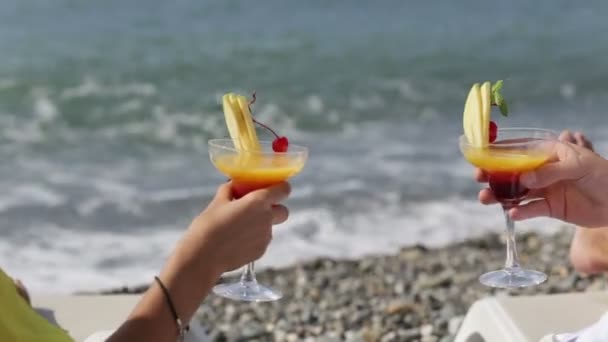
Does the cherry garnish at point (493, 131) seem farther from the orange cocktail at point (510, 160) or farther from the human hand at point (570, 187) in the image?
the human hand at point (570, 187)

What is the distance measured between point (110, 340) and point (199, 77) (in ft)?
48.3

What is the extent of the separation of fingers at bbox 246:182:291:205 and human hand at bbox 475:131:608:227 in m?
0.83

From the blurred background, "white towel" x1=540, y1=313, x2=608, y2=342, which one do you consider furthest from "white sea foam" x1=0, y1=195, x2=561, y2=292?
"white towel" x1=540, y1=313, x2=608, y2=342

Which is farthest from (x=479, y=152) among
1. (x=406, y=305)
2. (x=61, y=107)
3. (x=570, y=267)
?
(x=61, y=107)

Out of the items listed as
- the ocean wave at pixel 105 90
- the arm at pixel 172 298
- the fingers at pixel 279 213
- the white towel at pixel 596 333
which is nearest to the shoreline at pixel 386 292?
the white towel at pixel 596 333

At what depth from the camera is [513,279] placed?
138 inches

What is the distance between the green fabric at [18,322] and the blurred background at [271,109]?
4720 mm

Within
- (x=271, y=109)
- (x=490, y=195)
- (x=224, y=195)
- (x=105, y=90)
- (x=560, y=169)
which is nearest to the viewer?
(x=224, y=195)

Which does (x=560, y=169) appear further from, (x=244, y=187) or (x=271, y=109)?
(x=271, y=109)

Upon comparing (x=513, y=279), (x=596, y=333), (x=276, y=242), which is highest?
(x=276, y=242)

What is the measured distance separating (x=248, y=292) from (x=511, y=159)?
35.0 inches

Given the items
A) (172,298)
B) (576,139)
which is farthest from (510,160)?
(172,298)

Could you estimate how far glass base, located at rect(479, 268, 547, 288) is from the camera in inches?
137

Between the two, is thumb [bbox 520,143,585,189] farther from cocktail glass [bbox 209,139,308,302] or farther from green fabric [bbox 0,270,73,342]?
green fabric [bbox 0,270,73,342]
